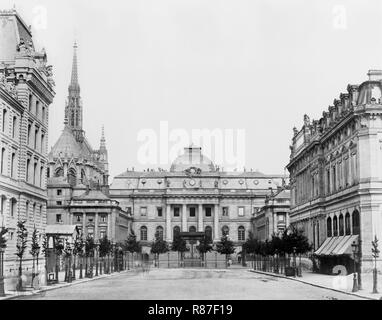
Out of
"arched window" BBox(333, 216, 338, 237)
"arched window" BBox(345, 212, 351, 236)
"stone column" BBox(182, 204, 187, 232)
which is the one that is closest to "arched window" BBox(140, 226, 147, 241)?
"stone column" BBox(182, 204, 187, 232)

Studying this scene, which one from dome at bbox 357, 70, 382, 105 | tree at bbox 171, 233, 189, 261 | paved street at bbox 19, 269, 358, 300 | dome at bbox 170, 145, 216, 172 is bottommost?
paved street at bbox 19, 269, 358, 300

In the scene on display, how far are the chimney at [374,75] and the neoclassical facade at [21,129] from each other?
27611mm

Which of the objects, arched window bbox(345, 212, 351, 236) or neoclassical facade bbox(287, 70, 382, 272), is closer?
neoclassical facade bbox(287, 70, 382, 272)

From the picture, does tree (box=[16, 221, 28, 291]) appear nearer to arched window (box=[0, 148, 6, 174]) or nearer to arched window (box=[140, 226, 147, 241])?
arched window (box=[0, 148, 6, 174])

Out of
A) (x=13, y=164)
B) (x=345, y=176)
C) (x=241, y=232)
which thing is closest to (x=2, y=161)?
(x=13, y=164)

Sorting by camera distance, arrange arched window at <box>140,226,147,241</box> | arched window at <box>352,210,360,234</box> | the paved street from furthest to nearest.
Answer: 1. arched window at <box>140,226,147,241</box>
2. arched window at <box>352,210,360,234</box>
3. the paved street

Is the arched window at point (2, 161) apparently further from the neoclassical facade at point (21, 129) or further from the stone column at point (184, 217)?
the stone column at point (184, 217)

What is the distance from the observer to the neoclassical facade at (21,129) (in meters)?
50.6

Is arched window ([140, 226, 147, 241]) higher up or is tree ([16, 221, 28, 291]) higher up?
arched window ([140, 226, 147, 241])

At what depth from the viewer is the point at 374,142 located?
5259cm

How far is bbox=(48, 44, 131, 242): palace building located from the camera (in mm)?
123562

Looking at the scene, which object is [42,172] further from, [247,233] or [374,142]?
[247,233]

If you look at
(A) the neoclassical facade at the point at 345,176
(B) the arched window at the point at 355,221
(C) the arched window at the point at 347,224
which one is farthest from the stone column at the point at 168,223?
(B) the arched window at the point at 355,221
